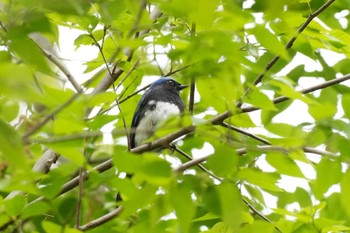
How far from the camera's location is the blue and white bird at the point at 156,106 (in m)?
4.32

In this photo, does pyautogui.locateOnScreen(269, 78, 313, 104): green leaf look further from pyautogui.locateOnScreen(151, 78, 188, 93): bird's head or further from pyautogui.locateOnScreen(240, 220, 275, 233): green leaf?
pyautogui.locateOnScreen(151, 78, 188, 93): bird's head

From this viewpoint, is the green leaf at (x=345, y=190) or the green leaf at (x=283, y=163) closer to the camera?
the green leaf at (x=345, y=190)

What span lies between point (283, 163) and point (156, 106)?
2.85 meters

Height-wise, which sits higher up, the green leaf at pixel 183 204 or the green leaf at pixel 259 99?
the green leaf at pixel 259 99

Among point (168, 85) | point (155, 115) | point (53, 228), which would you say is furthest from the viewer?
point (168, 85)

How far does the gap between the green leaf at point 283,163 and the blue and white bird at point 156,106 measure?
8.52ft

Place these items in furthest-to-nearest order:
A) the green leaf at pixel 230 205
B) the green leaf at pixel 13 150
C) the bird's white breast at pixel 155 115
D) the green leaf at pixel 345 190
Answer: the bird's white breast at pixel 155 115 → the green leaf at pixel 345 190 → the green leaf at pixel 230 205 → the green leaf at pixel 13 150

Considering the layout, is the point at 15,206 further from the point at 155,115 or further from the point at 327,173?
the point at 155,115

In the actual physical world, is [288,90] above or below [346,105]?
above

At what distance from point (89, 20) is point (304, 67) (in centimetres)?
97

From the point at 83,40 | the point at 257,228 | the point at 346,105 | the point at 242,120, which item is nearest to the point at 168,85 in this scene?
the point at 83,40

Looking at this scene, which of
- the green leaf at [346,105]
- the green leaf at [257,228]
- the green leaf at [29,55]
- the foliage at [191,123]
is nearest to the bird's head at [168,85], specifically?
the foliage at [191,123]

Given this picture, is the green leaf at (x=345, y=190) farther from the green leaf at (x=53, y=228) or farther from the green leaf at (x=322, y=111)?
the green leaf at (x=53, y=228)

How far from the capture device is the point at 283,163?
1.65 m
